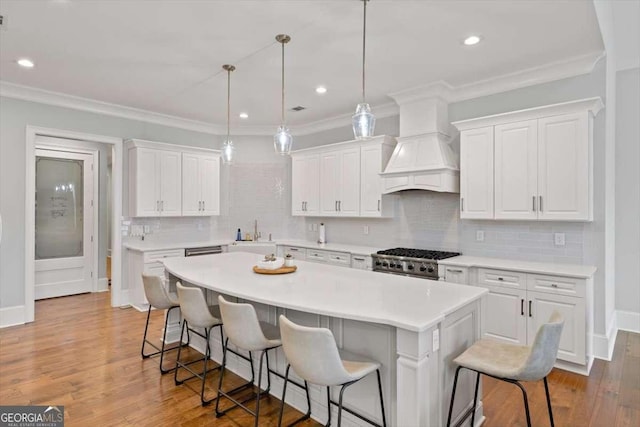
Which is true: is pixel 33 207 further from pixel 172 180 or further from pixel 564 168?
pixel 564 168

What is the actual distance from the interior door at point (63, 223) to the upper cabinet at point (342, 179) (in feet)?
12.2

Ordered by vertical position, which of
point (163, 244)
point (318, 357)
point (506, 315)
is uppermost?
point (163, 244)

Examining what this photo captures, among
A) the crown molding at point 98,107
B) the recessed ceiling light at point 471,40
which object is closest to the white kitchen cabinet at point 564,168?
the recessed ceiling light at point 471,40

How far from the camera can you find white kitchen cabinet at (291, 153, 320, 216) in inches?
228

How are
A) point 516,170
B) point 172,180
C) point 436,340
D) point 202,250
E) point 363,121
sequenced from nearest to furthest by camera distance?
point 436,340
point 363,121
point 516,170
point 172,180
point 202,250

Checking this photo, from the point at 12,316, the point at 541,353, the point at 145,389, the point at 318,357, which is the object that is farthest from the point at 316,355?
the point at 12,316

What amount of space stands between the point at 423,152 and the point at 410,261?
132cm

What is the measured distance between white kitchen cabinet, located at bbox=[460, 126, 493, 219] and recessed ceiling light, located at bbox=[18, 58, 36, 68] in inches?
184

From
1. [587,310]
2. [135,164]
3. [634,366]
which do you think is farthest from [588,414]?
[135,164]

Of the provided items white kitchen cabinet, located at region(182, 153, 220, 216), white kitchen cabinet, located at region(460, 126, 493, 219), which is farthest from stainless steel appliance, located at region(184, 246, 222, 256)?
white kitchen cabinet, located at region(460, 126, 493, 219)

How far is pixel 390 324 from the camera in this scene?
184 centimetres

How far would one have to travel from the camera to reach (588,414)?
2607 mm

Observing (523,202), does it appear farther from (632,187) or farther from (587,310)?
(632,187)

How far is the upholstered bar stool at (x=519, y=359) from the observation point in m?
1.81
